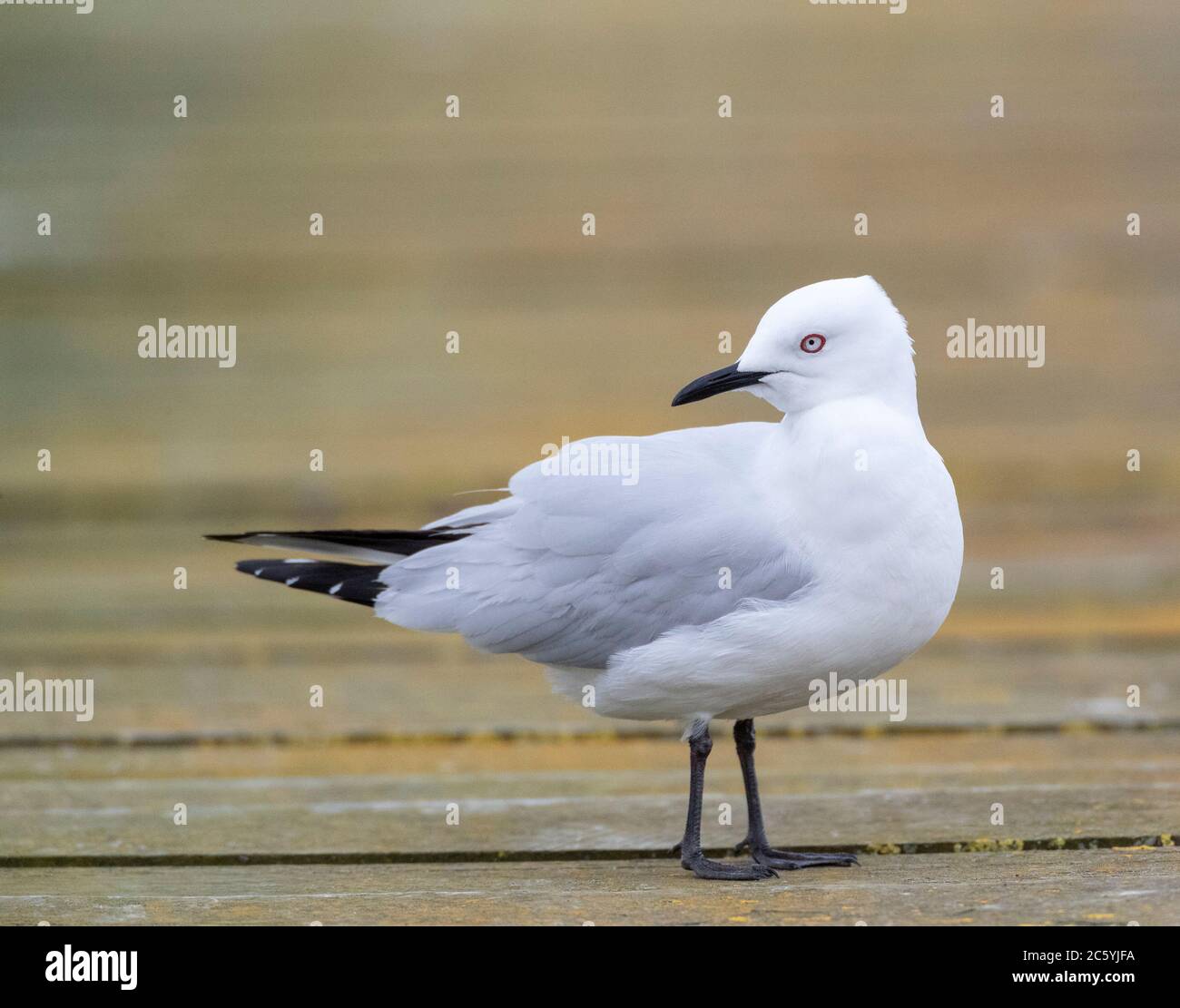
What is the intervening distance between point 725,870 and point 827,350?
0.81 m

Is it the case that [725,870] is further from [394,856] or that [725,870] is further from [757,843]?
[394,856]

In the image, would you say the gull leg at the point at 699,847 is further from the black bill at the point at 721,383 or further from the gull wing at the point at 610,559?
the black bill at the point at 721,383

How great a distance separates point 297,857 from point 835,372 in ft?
3.78

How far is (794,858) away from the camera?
8.52 feet

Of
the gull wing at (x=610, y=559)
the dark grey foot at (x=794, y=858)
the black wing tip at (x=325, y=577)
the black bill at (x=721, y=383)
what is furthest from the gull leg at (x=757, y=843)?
the black wing tip at (x=325, y=577)

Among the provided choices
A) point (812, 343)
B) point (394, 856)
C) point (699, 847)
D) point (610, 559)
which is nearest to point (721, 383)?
point (812, 343)

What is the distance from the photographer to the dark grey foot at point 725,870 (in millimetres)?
2479

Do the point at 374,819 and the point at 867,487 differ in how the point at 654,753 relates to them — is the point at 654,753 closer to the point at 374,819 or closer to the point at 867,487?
the point at 374,819

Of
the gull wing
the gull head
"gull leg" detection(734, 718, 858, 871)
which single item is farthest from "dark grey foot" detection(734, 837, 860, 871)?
the gull head

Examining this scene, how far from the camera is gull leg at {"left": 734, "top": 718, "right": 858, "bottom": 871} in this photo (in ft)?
8.40

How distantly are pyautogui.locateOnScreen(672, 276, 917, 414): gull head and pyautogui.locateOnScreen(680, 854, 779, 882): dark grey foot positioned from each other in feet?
2.31

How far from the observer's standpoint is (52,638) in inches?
190

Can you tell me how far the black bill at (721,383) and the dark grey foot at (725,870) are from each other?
70cm

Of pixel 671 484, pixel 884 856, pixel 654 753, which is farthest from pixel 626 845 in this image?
pixel 654 753
